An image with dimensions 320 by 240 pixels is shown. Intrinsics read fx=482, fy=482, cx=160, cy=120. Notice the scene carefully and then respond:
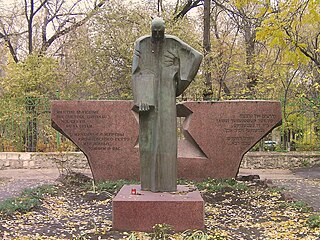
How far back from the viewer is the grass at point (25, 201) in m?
6.54

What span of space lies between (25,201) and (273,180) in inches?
224

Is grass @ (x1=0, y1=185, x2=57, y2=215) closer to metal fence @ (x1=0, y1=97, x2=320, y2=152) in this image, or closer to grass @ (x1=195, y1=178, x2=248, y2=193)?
grass @ (x1=195, y1=178, x2=248, y2=193)


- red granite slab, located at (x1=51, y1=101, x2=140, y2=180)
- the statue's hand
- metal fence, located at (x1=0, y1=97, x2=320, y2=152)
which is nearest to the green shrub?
the statue's hand

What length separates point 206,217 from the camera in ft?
20.9

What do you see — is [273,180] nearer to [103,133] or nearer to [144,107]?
[103,133]

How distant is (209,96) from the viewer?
1353 centimetres

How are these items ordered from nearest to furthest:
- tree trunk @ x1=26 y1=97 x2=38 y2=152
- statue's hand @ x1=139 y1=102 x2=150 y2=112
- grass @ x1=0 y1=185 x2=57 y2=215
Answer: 1. statue's hand @ x1=139 y1=102 x2=150 y2=112
2. grass @ x1=0 y1=185 x2=57 y2=215
3. tree trunk @ x1=26 y1=97 x2=38 y2=152

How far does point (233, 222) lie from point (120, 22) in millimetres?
10515

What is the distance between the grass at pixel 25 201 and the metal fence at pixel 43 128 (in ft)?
17.5

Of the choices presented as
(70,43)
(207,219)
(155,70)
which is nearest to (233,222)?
(207,219)

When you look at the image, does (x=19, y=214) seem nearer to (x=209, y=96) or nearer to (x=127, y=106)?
(x=127, y=106)

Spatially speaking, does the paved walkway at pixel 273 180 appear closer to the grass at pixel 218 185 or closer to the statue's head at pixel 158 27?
the grass at pixel 218 185

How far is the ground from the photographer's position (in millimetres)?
5387

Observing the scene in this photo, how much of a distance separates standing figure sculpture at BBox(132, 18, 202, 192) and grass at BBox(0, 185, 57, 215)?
181 cm
